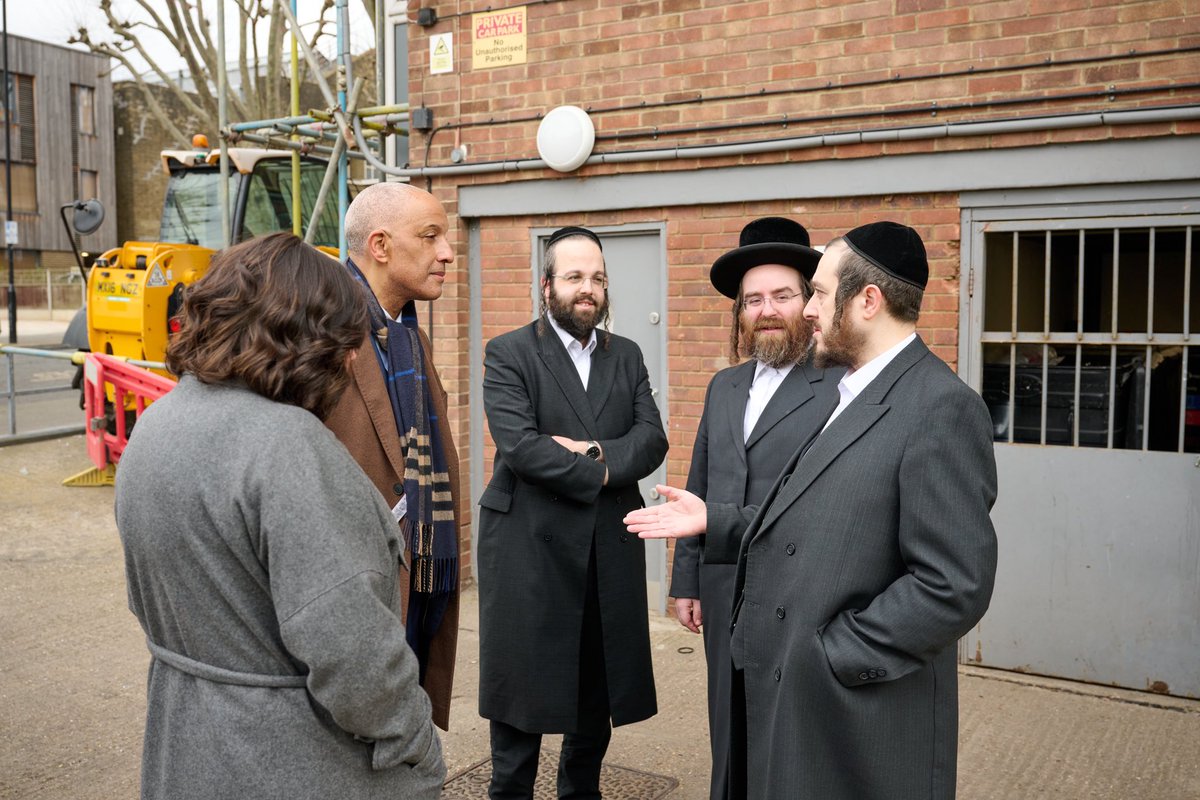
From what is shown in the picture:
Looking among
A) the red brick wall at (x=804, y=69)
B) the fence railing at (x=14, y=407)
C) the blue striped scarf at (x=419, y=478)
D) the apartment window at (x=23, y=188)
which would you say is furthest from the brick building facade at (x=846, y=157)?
the apartment window at (x=23, y=188)

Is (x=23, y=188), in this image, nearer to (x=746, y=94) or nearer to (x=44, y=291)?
(x=44, y=291)

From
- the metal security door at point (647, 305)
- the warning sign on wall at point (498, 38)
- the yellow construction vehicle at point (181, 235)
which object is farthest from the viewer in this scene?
the yellow construction vehicle at point (181, 235)

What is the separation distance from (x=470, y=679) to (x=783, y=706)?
10.0 ft

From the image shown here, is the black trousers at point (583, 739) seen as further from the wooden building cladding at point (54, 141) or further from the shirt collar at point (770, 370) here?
the wooden building cladding at point (54, 141)

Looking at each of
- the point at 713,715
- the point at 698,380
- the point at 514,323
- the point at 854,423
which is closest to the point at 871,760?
the point at 854,423

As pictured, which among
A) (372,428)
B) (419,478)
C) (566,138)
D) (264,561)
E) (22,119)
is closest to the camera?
(264,561)

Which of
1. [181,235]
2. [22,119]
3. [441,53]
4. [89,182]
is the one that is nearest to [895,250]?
[441,53]

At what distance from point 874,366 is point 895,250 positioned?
10.4 inches

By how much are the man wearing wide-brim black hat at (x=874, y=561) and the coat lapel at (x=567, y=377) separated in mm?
1298

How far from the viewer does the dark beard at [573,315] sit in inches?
147

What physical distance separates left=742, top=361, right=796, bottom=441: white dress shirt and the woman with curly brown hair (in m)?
1.70

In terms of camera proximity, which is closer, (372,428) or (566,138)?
(372,428)

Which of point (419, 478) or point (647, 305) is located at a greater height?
point (647, 305)

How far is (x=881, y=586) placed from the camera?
232 cm
